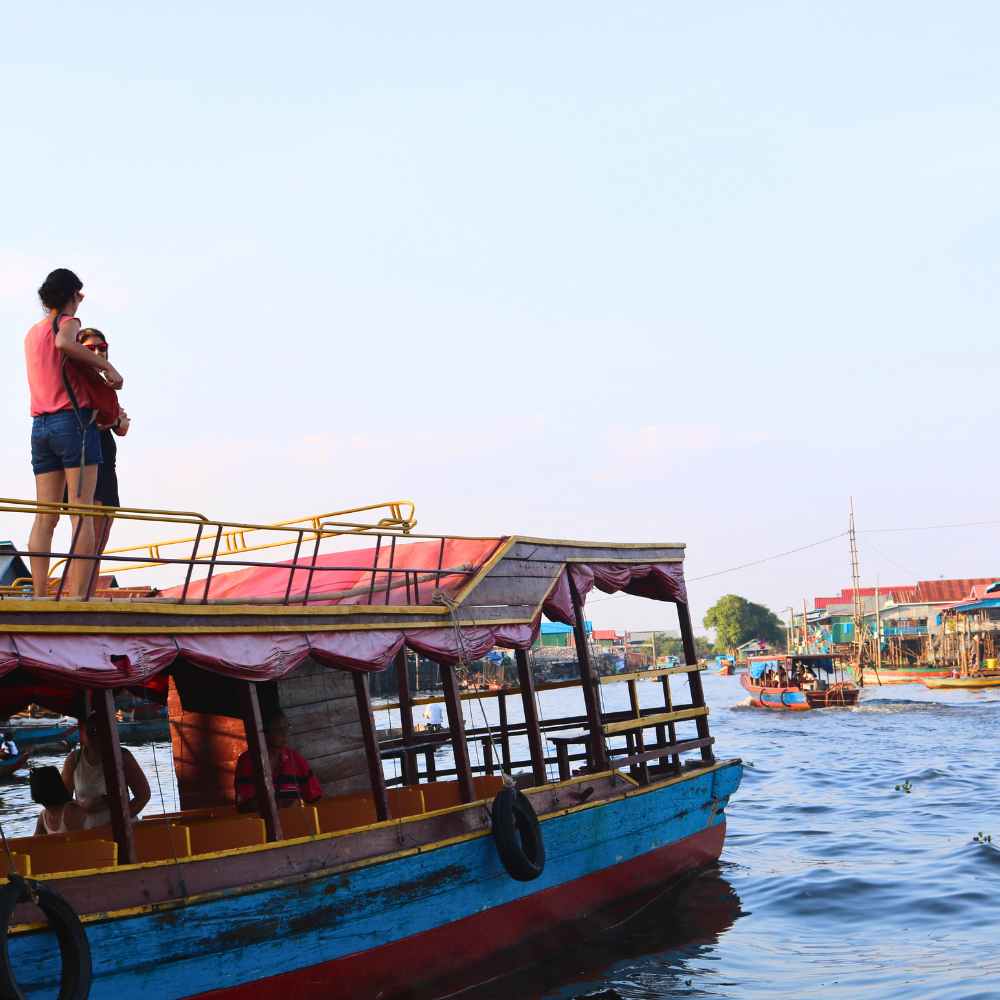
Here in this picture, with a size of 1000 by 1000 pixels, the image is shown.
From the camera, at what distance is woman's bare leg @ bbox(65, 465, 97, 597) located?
24.5 ft

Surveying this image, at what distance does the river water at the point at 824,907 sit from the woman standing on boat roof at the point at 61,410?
481cm

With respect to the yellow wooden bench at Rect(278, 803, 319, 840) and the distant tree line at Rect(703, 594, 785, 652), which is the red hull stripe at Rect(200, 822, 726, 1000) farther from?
the distant tree line at Rect(703, 594, 785, 652)

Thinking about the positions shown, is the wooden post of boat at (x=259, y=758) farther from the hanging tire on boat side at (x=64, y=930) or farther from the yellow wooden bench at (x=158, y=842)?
the hanging tire on boat side at (x=64, y=930)

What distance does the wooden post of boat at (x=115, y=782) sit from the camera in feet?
22.5

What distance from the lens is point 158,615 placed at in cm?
723

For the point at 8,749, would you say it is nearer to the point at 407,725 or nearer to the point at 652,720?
the point at 407,725

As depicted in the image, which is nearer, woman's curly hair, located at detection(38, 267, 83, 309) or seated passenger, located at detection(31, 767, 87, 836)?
woman's curly hair, located at detection(38, 267, 83, 309)

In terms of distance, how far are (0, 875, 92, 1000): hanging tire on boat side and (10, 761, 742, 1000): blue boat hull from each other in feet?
0.37

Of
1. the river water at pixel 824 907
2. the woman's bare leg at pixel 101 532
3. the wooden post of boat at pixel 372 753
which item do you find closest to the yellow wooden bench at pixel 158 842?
the wooden post of boat at pixel 372 753

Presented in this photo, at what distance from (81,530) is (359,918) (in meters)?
3.28

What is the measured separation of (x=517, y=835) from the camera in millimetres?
9266

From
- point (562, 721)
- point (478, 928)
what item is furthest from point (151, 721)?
point (478, 928)

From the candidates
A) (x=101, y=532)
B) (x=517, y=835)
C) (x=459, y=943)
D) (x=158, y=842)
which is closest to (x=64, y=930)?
(x=158, y=842)

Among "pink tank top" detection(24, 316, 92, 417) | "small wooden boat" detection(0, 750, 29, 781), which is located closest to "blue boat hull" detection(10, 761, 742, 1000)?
"pink tank top" detection(24, 316, 92, 417)
